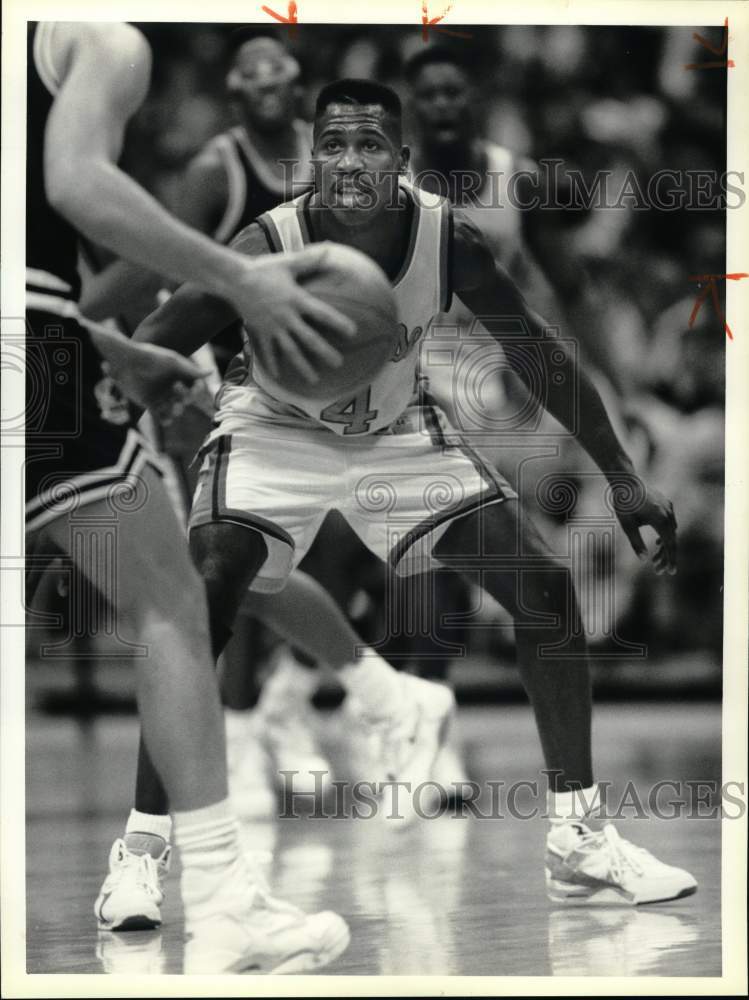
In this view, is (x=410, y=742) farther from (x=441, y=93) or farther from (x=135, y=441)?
(x=441, y=93)

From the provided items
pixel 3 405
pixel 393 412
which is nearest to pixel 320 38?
pixel 393 412

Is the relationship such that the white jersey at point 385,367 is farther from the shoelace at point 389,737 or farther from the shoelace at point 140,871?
the shoelace at point 140,871

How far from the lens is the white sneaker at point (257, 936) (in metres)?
3.59

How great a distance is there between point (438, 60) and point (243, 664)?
1519mm

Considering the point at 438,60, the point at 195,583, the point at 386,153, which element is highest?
the point at 438,60

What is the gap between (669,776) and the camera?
384 cm

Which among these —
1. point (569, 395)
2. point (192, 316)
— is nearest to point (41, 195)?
point (192, 316)

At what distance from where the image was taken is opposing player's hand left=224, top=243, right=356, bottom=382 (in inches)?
142

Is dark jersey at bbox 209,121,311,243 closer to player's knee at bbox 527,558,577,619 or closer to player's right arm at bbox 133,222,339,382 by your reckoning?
player's right arm at bbox 133,222,339,382

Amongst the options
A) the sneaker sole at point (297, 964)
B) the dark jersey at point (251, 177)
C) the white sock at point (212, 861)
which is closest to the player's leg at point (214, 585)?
the white sock at point (212, 861)

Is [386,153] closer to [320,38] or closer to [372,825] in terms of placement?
[320,38]

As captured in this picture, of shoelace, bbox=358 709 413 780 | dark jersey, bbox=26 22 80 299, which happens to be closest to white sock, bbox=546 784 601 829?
shoelace, bbox=358 709 413 780

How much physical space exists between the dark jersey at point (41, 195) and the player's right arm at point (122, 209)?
3 cm

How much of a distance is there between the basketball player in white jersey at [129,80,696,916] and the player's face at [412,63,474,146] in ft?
0.22
